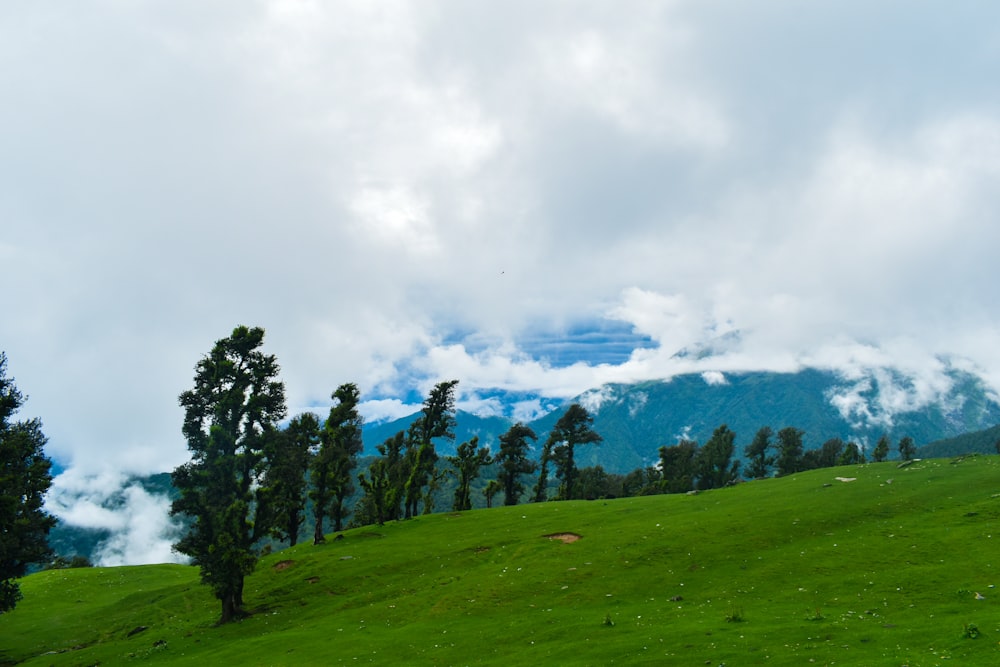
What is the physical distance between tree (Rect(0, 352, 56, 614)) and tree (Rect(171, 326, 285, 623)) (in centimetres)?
1152

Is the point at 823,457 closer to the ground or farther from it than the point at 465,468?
closer to the ground

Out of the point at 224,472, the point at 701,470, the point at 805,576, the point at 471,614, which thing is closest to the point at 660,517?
the point at 805,576

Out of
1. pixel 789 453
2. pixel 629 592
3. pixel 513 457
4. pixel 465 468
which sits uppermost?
pixel 513 457

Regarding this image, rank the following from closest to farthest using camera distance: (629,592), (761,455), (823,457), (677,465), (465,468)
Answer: (629,592) < (465,468) < (677,465) < (761,455) < (823,457)

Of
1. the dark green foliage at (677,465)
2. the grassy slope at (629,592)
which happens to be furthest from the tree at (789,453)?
the grassy slope at (629,592)

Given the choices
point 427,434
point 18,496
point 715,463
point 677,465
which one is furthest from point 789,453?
point 18,496

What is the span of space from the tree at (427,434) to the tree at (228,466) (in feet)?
109

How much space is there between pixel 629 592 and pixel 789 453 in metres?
116

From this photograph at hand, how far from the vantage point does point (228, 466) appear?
51.5 m

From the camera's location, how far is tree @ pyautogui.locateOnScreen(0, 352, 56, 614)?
45531 millimetres

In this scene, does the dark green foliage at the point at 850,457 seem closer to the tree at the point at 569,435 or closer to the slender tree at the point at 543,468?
the tree at the point at 569,435

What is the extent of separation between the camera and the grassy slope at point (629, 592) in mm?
28375

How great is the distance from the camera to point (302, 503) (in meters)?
82.6

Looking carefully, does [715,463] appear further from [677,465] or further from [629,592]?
[629,592]
